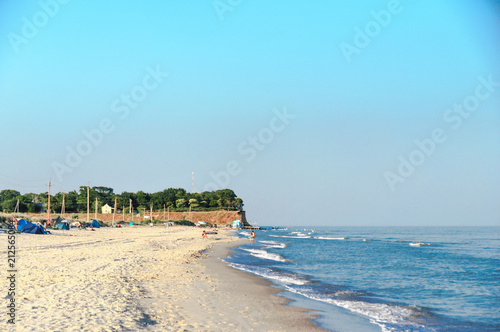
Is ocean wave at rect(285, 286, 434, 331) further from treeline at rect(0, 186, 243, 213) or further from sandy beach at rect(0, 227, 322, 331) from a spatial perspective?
treeline at rect(0, 186, 243, 213)

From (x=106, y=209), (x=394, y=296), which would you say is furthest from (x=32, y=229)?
(x=106, y=209)

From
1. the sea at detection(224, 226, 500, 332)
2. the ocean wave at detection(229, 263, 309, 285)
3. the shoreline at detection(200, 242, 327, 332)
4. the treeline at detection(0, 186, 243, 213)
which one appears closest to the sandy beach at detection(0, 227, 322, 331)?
the shoreline at detection(200, 242, 327, 332)

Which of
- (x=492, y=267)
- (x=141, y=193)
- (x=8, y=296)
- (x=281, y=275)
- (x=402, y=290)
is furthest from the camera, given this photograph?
(x=141, y=193)

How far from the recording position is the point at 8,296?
30.5 ft

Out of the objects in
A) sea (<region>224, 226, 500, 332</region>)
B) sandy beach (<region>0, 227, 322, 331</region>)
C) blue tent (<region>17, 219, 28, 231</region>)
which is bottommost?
sea (<region>224, 226, 500, 332</region>)

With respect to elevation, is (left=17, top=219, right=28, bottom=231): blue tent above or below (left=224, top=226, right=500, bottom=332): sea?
above

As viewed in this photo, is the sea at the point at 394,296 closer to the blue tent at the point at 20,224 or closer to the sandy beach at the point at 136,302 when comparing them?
the sandy beach at the point at 136,302

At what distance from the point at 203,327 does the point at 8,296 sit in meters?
4.96

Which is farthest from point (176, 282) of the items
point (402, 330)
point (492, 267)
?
point (492, 267)

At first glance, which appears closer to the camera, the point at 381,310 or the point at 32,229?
the point at 381,310

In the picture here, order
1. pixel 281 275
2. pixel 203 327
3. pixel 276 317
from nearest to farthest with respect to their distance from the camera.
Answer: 1. pixel 203 327
2. pixel 276 317
3. pixel 281 275

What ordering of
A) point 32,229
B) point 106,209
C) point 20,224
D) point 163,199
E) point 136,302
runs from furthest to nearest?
point 163,199 < point 106,209 < point 32,229 < point 20,224 < point 136,302

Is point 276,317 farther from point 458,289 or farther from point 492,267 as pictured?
point 492,267

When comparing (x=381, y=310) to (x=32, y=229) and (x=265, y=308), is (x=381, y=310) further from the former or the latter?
(x=32, y=229)
